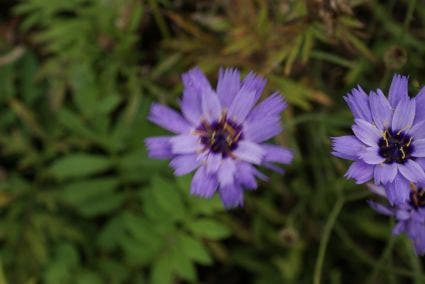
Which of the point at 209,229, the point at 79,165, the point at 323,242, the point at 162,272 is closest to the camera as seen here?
the point at 323,242

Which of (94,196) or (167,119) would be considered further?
(94,196)

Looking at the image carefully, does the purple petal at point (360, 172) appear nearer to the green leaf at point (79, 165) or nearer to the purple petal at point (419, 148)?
the purple petal at point (419, 148)

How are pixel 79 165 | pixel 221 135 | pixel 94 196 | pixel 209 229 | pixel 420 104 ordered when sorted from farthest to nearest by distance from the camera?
pixel 94 196, pixel 79 165, pixel 209 229, pixel 221 135, pixel 420 104

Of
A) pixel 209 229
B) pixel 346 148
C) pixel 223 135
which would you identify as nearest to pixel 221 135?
pixel 223 135

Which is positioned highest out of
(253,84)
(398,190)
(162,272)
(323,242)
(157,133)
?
(253,84)

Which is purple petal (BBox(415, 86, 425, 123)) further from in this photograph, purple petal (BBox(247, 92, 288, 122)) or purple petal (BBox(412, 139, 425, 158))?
purple petal (BBox(247, 92, 288, 122))

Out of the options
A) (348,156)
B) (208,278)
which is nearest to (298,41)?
(348,156)

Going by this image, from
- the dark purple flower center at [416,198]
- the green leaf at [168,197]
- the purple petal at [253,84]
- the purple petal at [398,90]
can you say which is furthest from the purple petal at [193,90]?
the green leaf at [168,197]

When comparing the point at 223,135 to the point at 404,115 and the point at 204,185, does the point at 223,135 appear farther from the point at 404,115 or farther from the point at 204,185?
the point at 404,115
